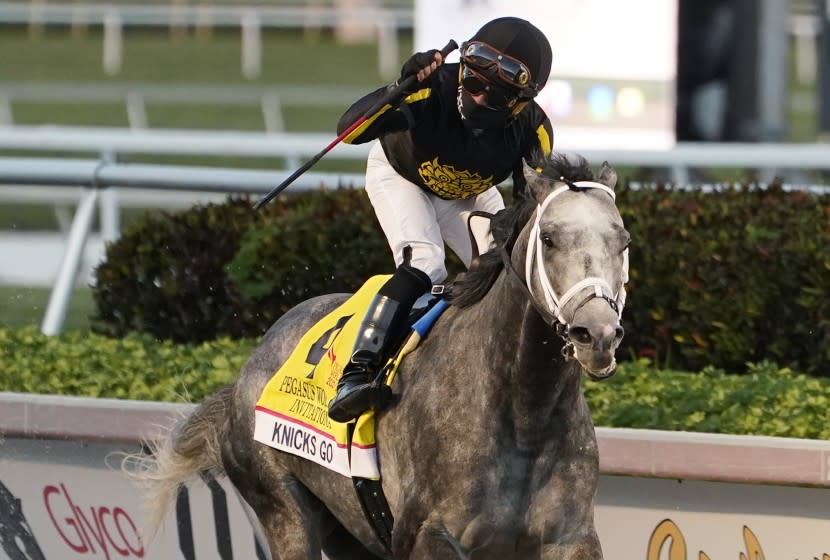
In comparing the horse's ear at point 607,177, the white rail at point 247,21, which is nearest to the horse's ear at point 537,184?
the horse's ear at point 607,177

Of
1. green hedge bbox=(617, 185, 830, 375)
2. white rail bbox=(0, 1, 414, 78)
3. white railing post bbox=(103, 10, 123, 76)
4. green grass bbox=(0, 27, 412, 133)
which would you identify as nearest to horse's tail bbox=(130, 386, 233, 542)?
green hedge bbox=(617, 185, 830, 375)

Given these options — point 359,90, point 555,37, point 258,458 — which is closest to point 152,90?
point 359,90

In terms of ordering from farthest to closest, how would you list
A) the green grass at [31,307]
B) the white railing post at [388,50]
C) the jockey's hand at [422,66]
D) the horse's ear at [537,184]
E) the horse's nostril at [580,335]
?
1. the white railing post at [388,50]
2. the green grass at [31,307]
3. the jockey's hand at [422,66]
4. the horse's ear at [537,184]
5. the horse's nostril at [580,335]

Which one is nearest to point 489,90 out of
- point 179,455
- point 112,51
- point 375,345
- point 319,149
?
point 375,345

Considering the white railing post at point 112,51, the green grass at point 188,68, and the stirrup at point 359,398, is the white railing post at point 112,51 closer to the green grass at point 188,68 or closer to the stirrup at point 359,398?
the green grass at point 188,68

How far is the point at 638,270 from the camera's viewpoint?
23.5ft

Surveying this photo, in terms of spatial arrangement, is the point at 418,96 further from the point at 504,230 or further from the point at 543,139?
the point at 504,230

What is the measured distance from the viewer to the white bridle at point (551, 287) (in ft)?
12.9

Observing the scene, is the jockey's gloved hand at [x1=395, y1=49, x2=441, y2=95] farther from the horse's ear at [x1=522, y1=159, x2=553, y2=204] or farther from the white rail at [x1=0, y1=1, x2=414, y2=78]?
the white rail at [x1=0, y1=1, x2=414, y2=78]

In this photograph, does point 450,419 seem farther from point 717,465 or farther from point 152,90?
point 152,90

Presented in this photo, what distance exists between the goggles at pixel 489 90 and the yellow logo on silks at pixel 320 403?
2.28 feet

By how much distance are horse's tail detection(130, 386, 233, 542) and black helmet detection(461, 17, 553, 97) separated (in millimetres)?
1655

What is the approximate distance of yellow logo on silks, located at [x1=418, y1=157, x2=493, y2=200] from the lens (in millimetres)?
5074

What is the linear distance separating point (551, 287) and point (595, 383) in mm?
2377
